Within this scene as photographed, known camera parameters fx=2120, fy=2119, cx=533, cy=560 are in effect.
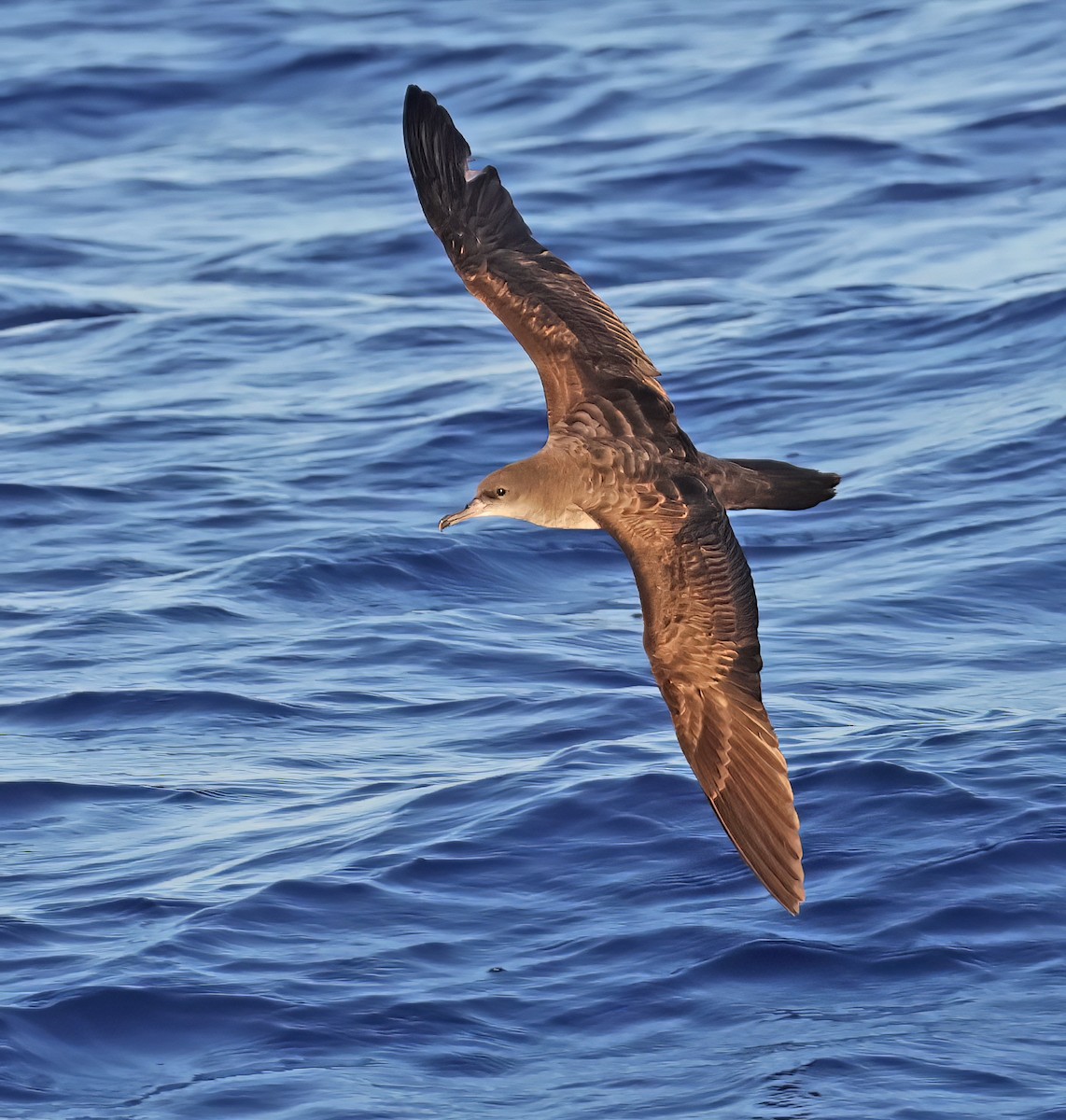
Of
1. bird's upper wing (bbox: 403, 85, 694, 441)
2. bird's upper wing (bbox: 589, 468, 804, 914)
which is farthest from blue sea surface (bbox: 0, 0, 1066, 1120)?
bird's upper wing (bbox: 403, 85, 694, 441)

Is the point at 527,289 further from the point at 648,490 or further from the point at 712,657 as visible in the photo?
the point at 712,657

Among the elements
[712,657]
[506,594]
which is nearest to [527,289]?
[712,657]

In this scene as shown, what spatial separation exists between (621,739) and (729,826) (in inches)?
74.3

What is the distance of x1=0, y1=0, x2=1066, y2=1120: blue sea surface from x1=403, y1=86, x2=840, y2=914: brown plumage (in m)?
0.73

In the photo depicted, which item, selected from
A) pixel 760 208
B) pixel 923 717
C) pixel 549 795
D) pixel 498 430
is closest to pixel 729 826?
pixel 549 795

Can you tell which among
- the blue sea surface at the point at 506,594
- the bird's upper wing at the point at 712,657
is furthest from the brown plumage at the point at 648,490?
the blue sea surface at the point at 506,594

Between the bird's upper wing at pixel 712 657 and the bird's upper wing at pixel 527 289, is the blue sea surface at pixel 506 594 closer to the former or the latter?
the bird's upper wing at pixel 712 657

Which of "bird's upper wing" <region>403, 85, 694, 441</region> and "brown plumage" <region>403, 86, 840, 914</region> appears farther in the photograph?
"bird's upper wing" <region>403, 85, 694, 441</region>

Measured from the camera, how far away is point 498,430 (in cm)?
1168

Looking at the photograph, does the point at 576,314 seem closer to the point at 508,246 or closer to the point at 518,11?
the point at 508,246

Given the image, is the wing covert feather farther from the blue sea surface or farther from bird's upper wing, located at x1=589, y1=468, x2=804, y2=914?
the blue sea surface

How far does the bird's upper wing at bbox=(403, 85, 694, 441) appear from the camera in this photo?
711 centimetres

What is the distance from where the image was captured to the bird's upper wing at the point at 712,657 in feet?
21.6

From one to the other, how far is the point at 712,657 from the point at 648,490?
0.58 metres
